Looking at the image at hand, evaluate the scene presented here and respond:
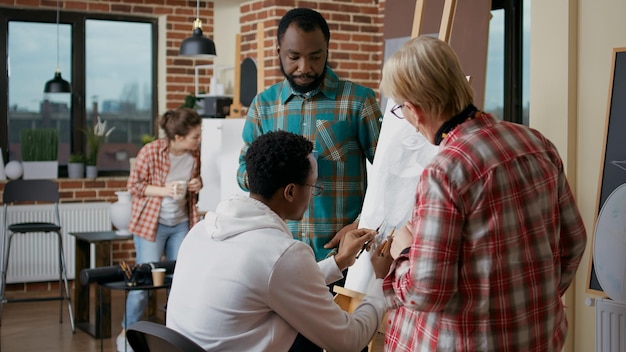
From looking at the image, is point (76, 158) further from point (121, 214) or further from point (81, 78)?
point (121, 214)

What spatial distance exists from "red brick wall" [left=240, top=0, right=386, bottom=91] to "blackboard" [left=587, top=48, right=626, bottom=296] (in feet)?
12.0

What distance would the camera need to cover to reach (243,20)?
6.53m

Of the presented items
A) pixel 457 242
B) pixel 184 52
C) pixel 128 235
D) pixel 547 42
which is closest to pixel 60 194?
pixel 128 235

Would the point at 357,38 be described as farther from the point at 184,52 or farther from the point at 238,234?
the point at 238,234

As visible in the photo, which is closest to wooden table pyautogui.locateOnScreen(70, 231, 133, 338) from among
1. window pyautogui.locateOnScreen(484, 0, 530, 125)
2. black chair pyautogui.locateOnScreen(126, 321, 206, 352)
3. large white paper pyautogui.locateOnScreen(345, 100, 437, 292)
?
window pyautogui.locateOnScreen(484, 0, 530, 125)

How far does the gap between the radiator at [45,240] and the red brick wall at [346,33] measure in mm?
2106

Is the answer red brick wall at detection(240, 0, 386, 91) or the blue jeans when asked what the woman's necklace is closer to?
the blue jeans

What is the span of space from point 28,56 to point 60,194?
1.35 metres

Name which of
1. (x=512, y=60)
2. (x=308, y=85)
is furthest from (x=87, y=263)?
(x=308, y=85)

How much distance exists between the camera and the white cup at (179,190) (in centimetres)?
525

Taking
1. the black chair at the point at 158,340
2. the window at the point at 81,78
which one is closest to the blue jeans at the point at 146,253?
the window at the point at 81,78

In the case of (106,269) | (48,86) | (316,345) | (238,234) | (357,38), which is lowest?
(106,269)

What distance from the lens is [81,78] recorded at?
7.64 metres

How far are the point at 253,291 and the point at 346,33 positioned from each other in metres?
4.87
